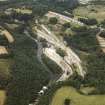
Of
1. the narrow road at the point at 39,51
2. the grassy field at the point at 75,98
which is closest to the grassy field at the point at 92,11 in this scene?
the narrow road at the point at 39,51

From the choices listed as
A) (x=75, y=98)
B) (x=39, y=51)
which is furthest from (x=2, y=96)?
(x=39, y=51)

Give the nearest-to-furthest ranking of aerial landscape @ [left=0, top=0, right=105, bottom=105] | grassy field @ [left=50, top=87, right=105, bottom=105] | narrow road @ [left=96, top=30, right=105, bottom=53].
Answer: grassy field @ [left=50, top=87, right=105, bottom=105] < aerial landscape @ [left=0, top=0, right=105, bottom=105] < narrow road @ [left=96, top=30, right=105, bottom=53]

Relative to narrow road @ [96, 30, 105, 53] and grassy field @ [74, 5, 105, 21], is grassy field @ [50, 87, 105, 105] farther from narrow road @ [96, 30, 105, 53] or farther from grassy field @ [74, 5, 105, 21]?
grassy field @ [74, 5, 105, 21]

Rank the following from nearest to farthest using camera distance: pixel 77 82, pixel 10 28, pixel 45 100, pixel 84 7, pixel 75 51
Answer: pixel 45 100 < pixel 77 82 < pixel 75 51 < pixel 10 28 < pixel 84 7

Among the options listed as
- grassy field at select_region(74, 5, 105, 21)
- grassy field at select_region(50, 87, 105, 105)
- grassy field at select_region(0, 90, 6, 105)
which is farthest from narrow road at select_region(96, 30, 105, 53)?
grassy field at select_region(0, 90, 6, 105)

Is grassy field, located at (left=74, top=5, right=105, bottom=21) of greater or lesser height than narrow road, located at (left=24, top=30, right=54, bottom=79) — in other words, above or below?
above

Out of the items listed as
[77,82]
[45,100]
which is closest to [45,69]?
[77,82]

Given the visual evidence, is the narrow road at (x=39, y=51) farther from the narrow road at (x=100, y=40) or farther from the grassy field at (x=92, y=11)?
the grassy field at (x=92, y=11)

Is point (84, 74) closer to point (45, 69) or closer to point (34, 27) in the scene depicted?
point (45, 69)
